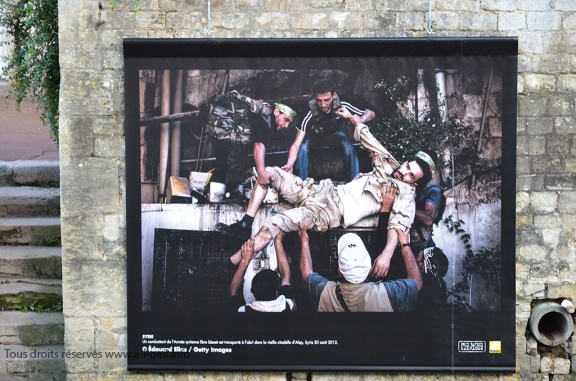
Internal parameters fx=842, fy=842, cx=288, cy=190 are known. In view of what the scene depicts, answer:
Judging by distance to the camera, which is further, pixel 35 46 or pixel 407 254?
pixel 35 46

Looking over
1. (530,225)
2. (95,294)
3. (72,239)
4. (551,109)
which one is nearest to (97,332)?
(95,294)

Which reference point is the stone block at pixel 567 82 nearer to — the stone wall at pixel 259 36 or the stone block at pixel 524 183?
the stone wall at pixel 259 36

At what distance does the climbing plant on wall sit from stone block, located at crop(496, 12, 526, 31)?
155 inches

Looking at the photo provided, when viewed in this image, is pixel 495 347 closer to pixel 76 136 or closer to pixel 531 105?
pixel 531 105

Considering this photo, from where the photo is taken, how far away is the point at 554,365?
6.83 meters

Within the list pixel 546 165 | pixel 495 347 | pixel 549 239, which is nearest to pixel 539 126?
pixel 546 165

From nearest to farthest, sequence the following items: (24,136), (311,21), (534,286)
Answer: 1. (311,21)
2. (534,286)
3. (24,136)

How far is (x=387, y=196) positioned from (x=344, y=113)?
2.43 feet

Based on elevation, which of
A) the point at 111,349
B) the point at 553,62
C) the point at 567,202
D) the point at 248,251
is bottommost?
the point at 111,349

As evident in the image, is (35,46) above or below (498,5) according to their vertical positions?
below

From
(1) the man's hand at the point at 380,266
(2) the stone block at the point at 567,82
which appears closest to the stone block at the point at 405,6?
(2) the stone block at the point at 567,82

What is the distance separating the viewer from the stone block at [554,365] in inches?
269

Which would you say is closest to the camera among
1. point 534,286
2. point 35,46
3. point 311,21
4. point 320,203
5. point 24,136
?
point 311,21

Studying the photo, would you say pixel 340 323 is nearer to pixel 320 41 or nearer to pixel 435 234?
pixel 435 234
